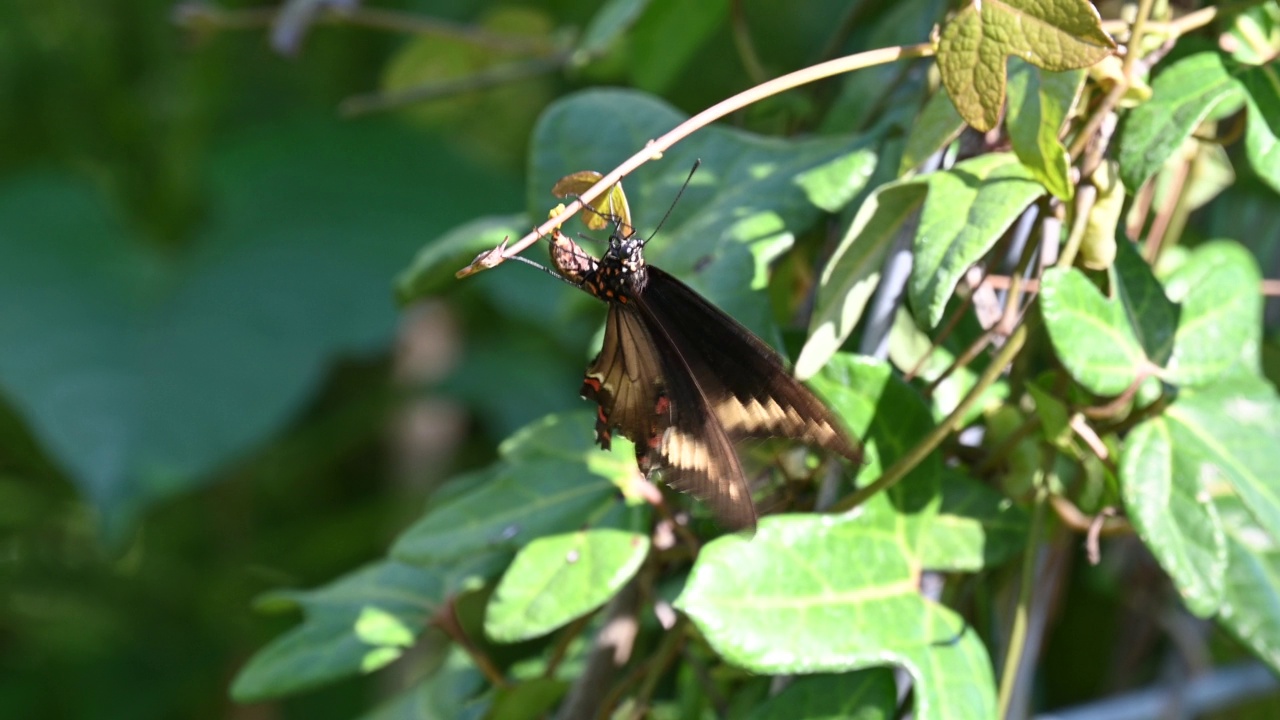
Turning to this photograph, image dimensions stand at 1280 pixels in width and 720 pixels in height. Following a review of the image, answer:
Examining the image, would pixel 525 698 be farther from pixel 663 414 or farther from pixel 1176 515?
pixel 1176 515

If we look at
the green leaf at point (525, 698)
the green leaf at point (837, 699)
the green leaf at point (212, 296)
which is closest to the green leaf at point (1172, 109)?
the green leaf at point (837, 699)

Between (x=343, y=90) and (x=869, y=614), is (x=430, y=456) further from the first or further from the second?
(x=869, y=614)

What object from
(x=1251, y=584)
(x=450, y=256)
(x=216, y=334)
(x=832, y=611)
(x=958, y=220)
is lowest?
(x=1251, y=584)

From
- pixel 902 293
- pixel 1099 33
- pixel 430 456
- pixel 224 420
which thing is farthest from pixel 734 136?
pixel 430 456

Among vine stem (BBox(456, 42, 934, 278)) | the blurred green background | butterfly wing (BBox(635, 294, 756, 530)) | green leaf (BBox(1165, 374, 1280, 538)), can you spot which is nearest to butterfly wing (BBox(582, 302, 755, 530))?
butterfly wing (BBox(635, 294, 756, 530))

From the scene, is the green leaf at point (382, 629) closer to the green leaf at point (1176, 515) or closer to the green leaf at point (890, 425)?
the green leaf at point (890, 425)

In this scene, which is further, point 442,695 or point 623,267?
point 442,695

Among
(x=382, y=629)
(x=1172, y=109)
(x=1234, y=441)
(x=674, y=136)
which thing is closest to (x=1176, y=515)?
(x=1234, y=441)

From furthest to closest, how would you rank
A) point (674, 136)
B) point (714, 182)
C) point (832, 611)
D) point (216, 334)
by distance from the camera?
point (216, 334) < point (714, 182) < point (832, 611) < point (674, 136)
